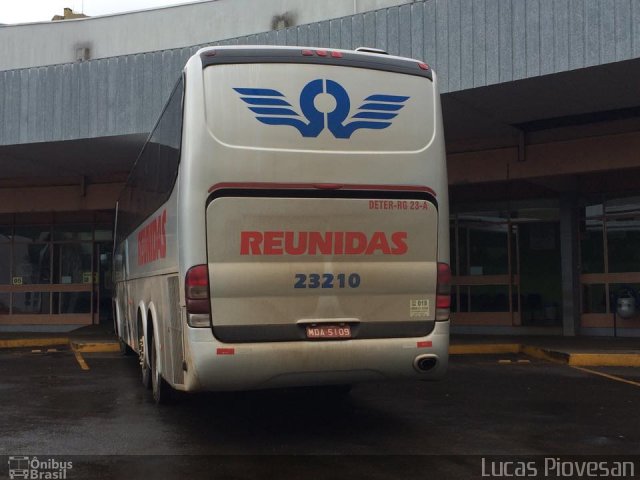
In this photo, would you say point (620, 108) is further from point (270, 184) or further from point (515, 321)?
point (270, 184)

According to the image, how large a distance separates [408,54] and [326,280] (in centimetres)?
816

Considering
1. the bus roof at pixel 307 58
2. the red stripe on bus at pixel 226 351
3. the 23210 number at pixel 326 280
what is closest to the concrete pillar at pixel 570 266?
the bus roof at pixel 307 58

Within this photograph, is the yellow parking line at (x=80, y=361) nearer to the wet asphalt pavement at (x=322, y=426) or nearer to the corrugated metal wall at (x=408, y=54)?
the wet asphalt pavement at (x=322, y=426)

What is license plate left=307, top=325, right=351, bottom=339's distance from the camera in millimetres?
7095

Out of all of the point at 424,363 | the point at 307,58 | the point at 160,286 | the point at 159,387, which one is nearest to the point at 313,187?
the point at 307,58

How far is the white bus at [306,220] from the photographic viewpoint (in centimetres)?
688

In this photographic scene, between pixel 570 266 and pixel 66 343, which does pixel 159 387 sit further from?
pixel 570 266

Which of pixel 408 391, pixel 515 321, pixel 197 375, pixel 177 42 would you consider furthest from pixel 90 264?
pixel 197 375

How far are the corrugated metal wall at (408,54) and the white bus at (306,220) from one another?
18.6ft

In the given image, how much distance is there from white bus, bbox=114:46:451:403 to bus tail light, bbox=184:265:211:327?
0.01 metres

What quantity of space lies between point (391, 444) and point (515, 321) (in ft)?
44.9

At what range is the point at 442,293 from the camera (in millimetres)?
7535

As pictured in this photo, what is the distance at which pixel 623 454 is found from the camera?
265 inches

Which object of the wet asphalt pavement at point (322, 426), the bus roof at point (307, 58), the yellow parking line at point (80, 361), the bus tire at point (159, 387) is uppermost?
the bus roof at point (307, 58)
